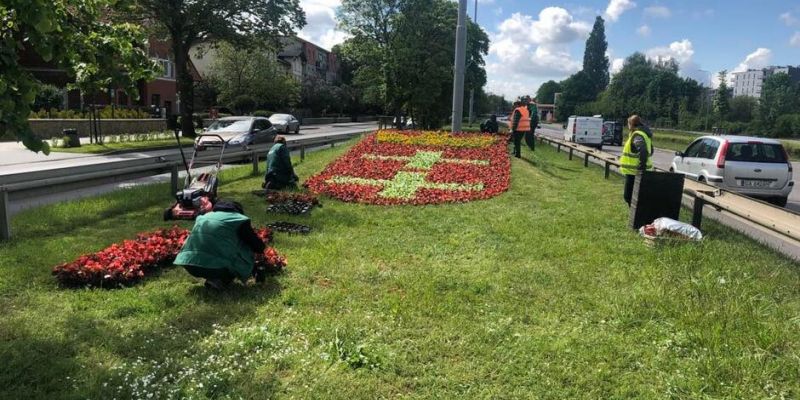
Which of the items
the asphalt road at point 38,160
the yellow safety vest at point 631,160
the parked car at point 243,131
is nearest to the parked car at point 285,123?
the parked car at point 243,131

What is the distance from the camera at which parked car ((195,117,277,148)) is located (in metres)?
20.8

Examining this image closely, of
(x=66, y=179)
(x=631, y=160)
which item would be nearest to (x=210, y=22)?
(x=66, y=179)

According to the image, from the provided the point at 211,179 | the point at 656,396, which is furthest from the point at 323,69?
the point at 656,396

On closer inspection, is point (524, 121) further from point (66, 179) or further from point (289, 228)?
point (66, 179)

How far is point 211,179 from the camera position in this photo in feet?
31.3

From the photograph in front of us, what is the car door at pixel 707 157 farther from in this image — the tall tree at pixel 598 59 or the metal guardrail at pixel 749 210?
the tall tree at pixel 598 59

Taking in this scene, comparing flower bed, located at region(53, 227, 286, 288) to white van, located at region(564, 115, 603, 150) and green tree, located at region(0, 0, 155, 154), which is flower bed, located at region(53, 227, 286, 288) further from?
white van, located at region(564, 115, 603, 150)

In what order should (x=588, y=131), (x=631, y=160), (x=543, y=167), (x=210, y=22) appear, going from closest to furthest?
(x=631, y=160) → (x=543, y=167) → (x=210, y=22) → (x=588, y=131)

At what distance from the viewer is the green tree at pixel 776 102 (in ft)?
203

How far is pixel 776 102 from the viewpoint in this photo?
63000 mm

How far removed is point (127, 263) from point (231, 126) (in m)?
17.2

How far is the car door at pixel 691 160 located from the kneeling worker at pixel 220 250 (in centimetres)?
1164

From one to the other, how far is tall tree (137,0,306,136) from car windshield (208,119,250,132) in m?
7.35

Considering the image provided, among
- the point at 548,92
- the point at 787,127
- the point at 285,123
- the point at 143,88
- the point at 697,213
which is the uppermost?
the point at 548,92
